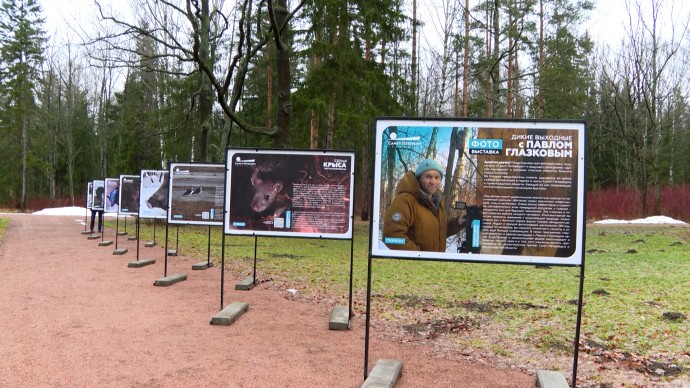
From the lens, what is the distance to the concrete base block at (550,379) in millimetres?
4224

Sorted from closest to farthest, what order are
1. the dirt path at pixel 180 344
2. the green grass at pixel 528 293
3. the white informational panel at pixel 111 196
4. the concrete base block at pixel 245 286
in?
1. the dirt path at pixel 180 344
2. the green grass at pixel 528 293
3. the concrete base block at pixel 245 286
4. the white informational panel at pixel 111 196

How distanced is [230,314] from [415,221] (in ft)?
10.6

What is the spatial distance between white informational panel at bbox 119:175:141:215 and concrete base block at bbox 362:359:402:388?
11.4 metres

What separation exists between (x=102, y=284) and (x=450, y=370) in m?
6.57

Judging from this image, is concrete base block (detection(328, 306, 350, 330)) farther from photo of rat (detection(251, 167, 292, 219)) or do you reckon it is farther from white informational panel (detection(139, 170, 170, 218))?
white informational panel (detection(139, 170, 170, 218))

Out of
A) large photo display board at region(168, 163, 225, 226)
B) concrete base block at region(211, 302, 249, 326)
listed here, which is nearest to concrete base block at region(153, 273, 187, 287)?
large photo display board at region(168, 163, 225, 226)

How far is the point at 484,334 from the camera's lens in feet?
19.9

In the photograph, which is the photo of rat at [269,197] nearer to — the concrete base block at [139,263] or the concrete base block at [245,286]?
the concrete base block at [245,286]

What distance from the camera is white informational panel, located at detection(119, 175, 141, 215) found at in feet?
47.1

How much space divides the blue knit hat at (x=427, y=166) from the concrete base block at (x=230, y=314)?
3312 mm

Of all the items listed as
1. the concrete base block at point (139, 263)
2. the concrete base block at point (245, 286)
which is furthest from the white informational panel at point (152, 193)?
the concrete base block at point (245, 286)

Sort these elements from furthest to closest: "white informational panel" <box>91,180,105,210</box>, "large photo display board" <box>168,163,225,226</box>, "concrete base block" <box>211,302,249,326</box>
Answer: "white informational panel" <box>91,180,105,210</box> < "large photo display board" <box>168,163,225,226</box> < "concrete base block" <box>211,302,249,326</box>

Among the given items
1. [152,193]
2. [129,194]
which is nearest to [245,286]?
[152,193]

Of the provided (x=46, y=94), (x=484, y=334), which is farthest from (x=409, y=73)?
(x=46, y=94)
